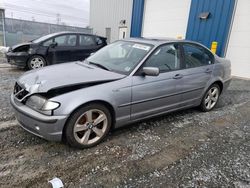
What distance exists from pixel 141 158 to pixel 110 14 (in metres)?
15.2

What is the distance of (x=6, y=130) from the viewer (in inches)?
121

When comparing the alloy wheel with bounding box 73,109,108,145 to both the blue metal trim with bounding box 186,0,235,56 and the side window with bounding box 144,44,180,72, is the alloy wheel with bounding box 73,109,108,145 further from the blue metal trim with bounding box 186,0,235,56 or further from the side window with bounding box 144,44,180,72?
the blue metal trim with bounding box 186,0,235,56

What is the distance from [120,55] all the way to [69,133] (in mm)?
1675

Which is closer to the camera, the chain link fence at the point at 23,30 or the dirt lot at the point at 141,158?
the dirt lot at the point at 141,158

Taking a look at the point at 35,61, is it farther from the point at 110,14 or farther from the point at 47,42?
the point at 110,14

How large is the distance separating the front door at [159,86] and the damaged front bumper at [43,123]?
109cm

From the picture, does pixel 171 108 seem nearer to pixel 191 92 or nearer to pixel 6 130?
pixel 191 92

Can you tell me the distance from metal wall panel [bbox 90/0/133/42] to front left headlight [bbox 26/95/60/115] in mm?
12492

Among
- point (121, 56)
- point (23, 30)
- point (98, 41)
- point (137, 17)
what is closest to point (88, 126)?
point (121, 56)

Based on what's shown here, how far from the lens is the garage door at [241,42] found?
765cm

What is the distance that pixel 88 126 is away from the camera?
2.70 meters

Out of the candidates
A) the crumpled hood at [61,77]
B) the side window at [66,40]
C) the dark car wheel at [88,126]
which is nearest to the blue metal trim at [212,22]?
the side window at [66,40]

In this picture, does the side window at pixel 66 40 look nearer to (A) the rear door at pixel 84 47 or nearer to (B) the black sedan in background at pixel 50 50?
(B) the black sedan in background at pixel 50 50

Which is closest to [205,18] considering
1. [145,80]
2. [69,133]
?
[145,80]
